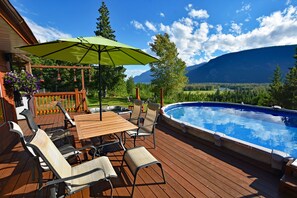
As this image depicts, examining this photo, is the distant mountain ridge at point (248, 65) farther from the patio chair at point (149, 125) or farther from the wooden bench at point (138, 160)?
the wooden bench at point (138, 160)

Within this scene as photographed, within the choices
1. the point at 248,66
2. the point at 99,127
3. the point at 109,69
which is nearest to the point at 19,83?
the point at 99,127

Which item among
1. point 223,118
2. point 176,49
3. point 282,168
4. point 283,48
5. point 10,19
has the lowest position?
point 223,118

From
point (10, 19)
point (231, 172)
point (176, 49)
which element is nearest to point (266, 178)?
point (231, 172)

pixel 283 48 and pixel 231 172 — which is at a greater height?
pixel 283 48

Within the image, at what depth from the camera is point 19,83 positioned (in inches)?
184

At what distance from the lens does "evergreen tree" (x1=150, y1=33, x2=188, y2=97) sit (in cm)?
1636

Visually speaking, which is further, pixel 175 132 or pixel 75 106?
pixel 75 106

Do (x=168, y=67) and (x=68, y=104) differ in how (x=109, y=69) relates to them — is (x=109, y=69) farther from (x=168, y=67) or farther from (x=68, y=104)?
(x=68, y=104)

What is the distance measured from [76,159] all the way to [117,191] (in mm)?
1274

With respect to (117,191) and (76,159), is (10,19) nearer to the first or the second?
(76,159)

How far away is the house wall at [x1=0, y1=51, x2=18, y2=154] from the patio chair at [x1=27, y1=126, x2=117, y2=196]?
271 cm

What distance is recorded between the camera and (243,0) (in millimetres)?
7816

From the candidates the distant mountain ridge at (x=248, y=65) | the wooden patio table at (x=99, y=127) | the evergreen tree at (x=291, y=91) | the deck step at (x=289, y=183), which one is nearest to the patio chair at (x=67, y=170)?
the wooden patio table at (x=99, y=127)

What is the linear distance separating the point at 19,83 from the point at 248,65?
350ft
